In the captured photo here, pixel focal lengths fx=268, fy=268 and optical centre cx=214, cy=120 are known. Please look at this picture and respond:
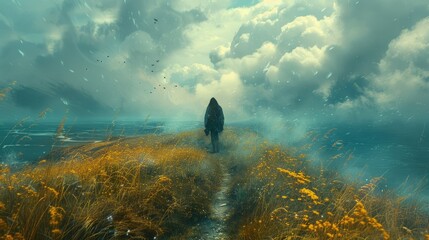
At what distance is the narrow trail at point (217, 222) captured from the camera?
5.84 m

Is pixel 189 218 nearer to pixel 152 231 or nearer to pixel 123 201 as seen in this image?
pixel 152 231

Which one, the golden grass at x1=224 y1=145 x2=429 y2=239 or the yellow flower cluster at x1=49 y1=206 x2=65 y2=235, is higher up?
the yellow flower cluster at x1=49 y1=206 x2=65 y2=235

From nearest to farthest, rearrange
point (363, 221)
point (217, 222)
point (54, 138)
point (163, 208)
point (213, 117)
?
1. point (363, 221)
2. point (54, 138)
3. point (163, 208)
4. point (217, 222)
5. point (213, 117)

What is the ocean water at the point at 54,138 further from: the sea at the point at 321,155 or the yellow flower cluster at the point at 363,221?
the yellow flower cluster at the point at 363,221

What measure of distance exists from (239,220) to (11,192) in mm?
4632

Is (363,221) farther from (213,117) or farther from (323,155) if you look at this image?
(323,155)

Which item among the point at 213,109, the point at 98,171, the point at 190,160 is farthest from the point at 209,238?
the point at 213,109

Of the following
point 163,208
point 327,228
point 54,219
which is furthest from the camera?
point 163,208

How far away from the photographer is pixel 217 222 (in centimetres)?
659

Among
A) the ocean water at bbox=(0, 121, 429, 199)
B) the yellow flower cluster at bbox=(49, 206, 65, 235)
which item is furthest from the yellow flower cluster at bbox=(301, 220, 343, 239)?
the ocean water at bbox=(0, 121, 429, 199)

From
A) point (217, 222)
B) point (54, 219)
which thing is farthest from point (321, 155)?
point (54, 219)

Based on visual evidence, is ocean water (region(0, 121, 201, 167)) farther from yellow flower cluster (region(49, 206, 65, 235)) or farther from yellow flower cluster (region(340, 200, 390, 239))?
yellow flower cluster (region(340, 200, 390, 239))

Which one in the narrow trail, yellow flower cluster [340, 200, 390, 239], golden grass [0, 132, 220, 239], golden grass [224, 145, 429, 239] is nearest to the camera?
golden grass [0, 132, 220, 239]

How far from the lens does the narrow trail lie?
584 cm
